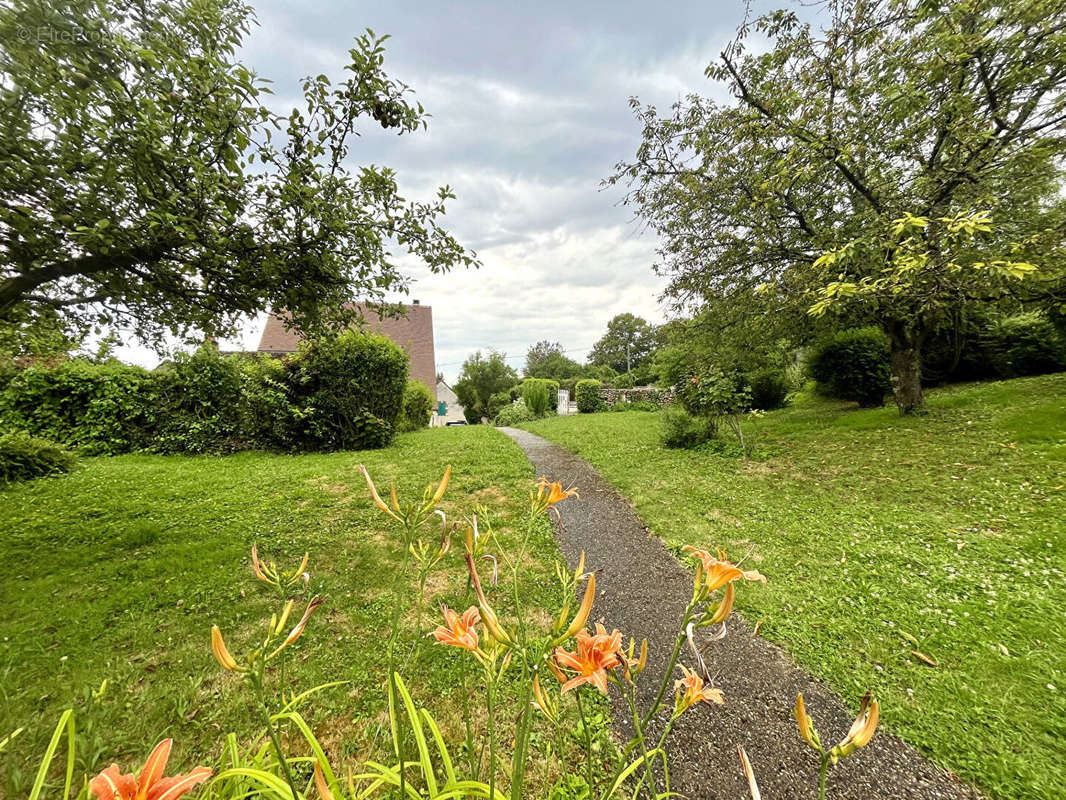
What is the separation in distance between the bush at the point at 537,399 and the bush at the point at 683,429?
10.4m

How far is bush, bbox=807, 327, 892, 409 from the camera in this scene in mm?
9016

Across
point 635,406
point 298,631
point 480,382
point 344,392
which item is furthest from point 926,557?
point 480,382

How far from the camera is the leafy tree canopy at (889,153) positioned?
4129 millimetres

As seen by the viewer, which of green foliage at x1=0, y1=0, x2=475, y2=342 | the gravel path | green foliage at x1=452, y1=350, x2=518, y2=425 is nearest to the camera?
the gravel path

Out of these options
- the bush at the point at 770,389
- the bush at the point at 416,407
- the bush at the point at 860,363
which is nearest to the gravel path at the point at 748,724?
the bush at the point at 860,363

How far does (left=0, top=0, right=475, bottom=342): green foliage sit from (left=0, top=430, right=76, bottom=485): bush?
4.17m

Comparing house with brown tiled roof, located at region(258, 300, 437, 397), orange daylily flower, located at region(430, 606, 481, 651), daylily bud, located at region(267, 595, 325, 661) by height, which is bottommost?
orange daylily flower, located at region(430, 606, 481, 651)

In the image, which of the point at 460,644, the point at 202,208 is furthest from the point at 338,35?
the point at 460,644

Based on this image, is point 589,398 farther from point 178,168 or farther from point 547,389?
point 178,168

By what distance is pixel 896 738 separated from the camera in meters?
1.90

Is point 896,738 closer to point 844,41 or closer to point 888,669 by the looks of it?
point 888,669

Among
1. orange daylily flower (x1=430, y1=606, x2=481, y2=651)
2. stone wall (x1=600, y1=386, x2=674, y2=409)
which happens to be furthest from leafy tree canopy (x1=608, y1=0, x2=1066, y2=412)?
stone wall (x1=600, y1=386, x2=674, y2=409)

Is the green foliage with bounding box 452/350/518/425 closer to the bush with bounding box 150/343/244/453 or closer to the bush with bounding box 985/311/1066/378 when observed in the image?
the bush with bounding box 150/343/244/453

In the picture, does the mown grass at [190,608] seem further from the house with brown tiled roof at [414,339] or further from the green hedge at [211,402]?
the house with brown tiled roof at [414,339]
